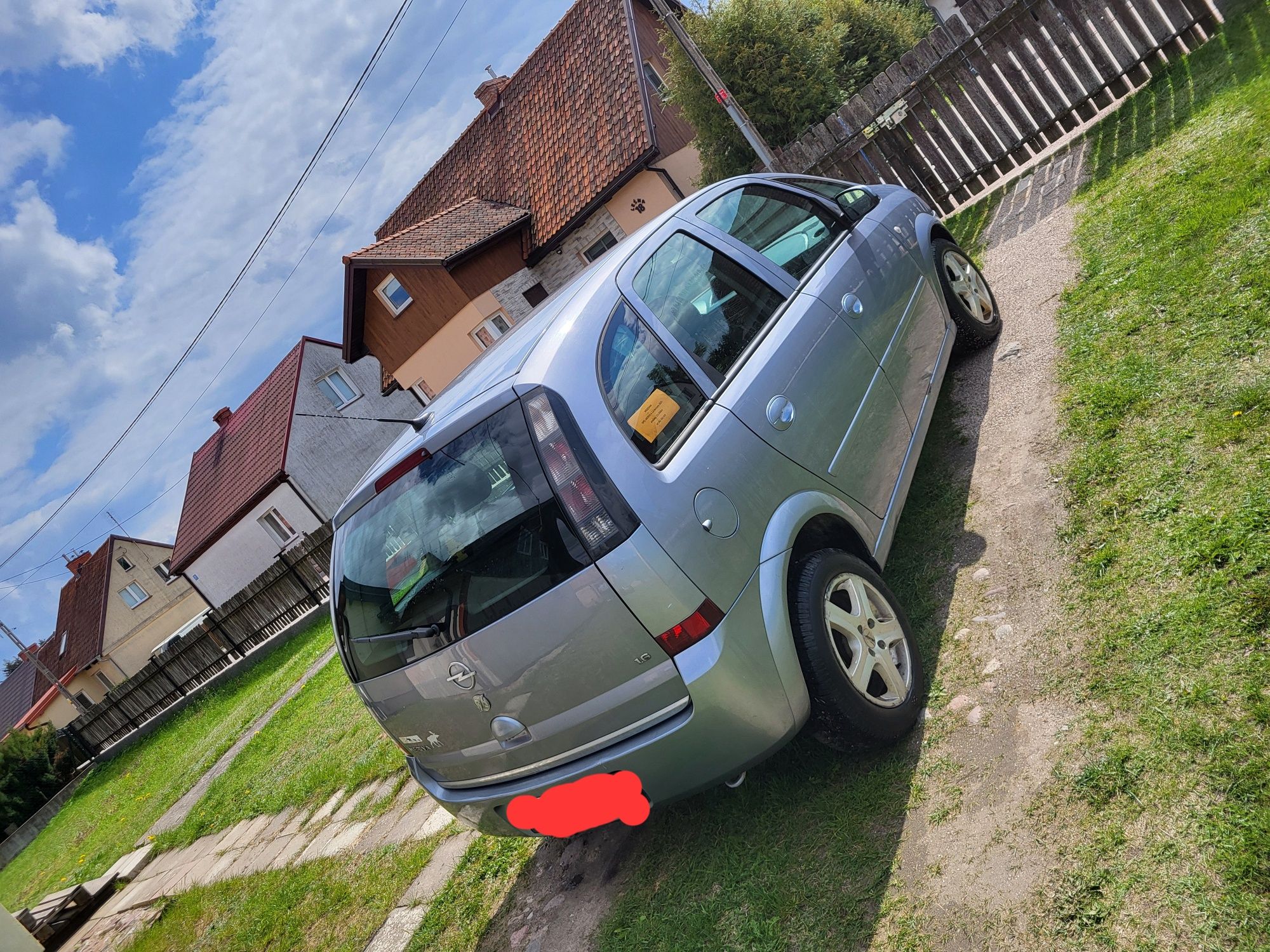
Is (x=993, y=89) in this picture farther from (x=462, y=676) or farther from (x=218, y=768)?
(x=218, y=768)

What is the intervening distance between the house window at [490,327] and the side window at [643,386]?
23.0 m

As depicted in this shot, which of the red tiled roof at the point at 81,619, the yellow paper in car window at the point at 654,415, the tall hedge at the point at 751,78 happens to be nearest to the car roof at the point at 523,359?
the yellow paper in car window at the point at 654,415

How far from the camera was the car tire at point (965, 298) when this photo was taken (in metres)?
5.56

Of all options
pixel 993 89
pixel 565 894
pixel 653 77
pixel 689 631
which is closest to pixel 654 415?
pixel 689 631

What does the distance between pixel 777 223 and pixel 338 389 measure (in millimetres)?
32653

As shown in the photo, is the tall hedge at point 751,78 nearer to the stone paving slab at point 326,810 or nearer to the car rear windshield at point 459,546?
the stone paving slab at point 326,810

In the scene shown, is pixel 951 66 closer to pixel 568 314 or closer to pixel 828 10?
pixel 568 314

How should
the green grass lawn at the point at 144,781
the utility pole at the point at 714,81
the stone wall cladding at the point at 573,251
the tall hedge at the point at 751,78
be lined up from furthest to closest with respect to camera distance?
1. the stone wall cladding at the point at 573,251
2. the tall hedge at the point at 751,78
3. the utility pole at the point at 714,81
4. the green grass lawn at the point at 144,781

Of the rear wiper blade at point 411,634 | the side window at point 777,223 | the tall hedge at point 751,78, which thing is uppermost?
the tall hedge at point 751,78

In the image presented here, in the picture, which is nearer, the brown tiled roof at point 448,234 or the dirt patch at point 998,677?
the dirt patch at point 998,677

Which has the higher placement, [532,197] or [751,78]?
[532,197]

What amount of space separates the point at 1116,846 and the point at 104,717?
79.5 ft

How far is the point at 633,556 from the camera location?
2.88 m

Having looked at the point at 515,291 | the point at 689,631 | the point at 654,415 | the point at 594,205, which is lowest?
the point at 689,631
